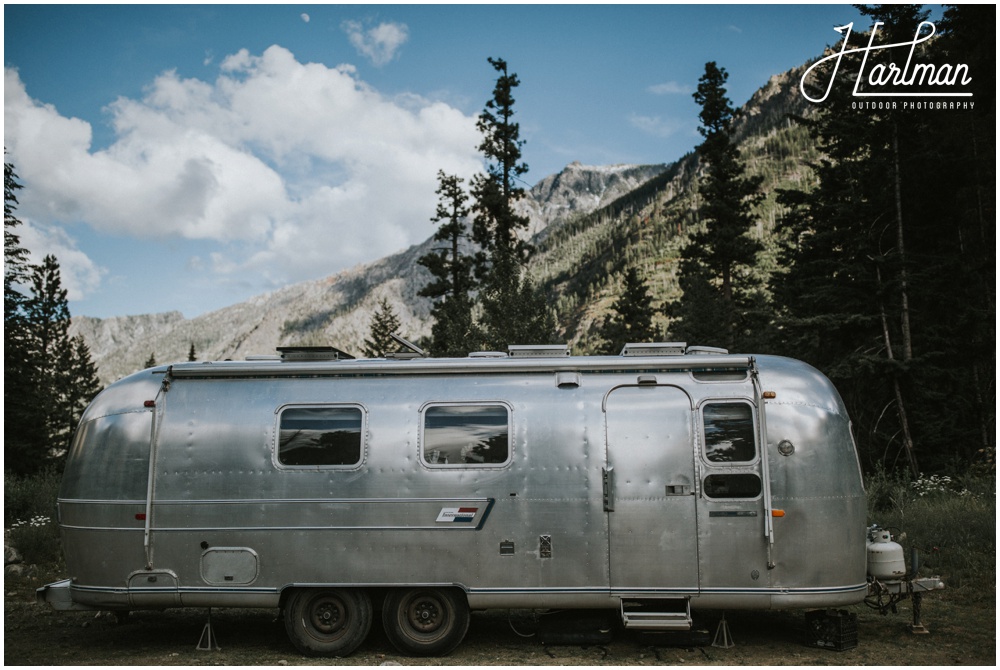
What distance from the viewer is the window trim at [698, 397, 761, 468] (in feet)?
24.8

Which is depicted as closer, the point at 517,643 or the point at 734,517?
the point at 734,517

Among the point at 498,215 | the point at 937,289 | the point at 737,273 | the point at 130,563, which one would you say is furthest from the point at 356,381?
the point at 737,273

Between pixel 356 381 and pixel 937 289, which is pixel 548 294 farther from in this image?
pixel 356 381

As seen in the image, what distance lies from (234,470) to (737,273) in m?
34.7

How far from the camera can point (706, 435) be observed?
768cm

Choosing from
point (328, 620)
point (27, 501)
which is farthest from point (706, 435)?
point (27, 501)

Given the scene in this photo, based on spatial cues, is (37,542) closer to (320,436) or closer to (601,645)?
(320,436)

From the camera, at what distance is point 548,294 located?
20516 millimetres

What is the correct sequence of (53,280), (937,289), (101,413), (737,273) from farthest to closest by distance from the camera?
(53,280), (737,273), (937,289), (101,413)

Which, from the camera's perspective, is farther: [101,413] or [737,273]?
[737,273]

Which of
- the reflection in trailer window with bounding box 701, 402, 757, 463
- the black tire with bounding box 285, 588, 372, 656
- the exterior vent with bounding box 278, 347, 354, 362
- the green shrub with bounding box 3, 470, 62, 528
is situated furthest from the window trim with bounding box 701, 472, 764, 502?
the green shrub with bounding box 3, 470, 62, 528

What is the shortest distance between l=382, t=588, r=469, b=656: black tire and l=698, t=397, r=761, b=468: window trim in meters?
3.12

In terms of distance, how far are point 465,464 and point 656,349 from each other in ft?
8.66

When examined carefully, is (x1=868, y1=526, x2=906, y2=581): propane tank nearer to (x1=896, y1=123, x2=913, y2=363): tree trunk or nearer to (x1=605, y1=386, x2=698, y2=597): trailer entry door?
(x1=605, y1=386, x2=698, y2=597): trailer entry door
